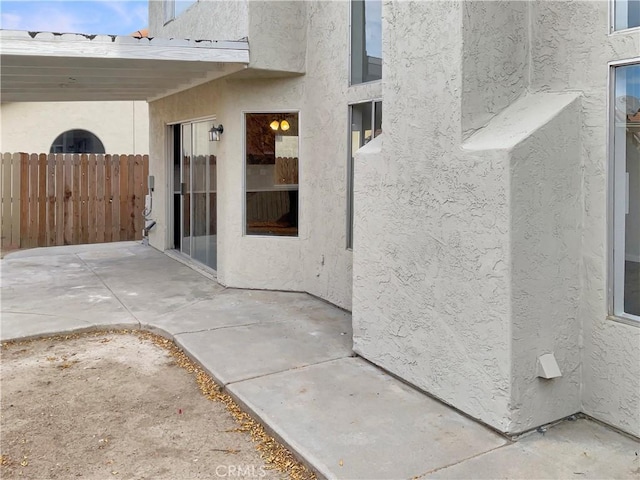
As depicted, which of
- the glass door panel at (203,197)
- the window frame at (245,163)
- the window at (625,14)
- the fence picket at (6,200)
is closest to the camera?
the window at (625,14)

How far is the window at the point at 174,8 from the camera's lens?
9.55m

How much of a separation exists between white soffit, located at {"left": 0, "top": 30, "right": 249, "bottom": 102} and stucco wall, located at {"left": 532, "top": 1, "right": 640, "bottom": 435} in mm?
4141

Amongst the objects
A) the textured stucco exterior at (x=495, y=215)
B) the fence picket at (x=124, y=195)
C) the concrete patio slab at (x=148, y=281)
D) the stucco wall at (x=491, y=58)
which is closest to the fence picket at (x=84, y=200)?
the fence picket at (x=124, y=195)

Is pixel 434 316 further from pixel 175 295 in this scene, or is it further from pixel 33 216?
pixel 33 216

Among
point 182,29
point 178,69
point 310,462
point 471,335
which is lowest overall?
point 310,462

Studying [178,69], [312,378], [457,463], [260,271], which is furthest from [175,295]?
[457,463]

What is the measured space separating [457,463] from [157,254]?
8.56 metres

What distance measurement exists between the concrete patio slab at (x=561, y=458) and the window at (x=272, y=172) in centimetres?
485

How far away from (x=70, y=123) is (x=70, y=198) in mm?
4932

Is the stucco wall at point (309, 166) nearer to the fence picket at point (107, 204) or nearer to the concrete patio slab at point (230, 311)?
the concrete patio slab at point (230, 311)

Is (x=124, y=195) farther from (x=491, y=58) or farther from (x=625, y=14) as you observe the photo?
(x=625, y=14)

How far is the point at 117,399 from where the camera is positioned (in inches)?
175

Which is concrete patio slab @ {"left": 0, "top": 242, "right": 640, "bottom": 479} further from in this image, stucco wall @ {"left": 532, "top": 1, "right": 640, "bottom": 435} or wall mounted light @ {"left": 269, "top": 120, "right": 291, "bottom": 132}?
wall mounted light @ {"left": 269, "top": 120, "right": 291, "bottom": 132}

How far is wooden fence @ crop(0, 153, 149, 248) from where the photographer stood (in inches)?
492
